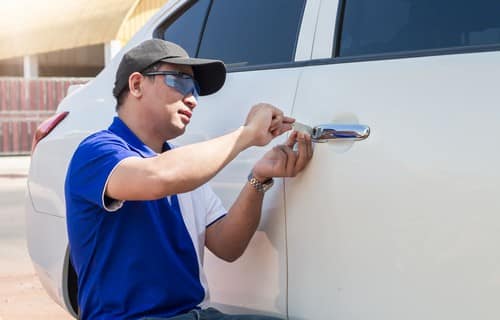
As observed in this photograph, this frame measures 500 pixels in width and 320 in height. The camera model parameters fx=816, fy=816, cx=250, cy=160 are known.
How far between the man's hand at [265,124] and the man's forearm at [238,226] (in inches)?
8.5

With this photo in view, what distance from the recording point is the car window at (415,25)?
208 cm

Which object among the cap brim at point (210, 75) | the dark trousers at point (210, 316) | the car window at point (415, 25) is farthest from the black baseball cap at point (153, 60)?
the dark trousers at point (210, 316)

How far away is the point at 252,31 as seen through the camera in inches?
111

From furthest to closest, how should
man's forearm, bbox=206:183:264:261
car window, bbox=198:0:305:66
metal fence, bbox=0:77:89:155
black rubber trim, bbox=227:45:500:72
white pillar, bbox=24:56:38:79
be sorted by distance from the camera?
white pillar, bbox=24:56:38:79, metal fence, bbox=0:77:89:155, car window, bbox=198:0:305:66, man's forearm, bbox=206:183:264:261, black rubber trim, bbox=227:45:500:72

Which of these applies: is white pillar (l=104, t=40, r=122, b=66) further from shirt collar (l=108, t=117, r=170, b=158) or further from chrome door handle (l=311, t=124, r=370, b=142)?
chrome door handle (l=311, t=124, r=370, b=142)

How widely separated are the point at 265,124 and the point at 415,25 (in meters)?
0.49

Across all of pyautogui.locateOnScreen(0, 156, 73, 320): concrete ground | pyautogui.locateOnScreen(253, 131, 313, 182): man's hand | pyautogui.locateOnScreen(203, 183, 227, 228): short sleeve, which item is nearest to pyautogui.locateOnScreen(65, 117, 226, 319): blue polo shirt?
pyautogui.locateOnScreen(203, 183, 227, 228): short sleeve

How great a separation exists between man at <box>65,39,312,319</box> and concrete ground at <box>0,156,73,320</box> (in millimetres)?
2502

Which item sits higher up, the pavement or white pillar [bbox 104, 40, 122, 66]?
white pillar [bbox 104, 40, 122, 66]

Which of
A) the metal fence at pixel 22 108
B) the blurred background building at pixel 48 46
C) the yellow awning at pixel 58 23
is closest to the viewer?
the metal fence at pixel 22 108

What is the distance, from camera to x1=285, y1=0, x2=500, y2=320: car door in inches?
74.6

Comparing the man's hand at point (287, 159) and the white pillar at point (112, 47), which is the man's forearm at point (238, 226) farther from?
the white pillar at point (112, 47)

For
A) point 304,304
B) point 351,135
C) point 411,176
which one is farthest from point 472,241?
point 304,304

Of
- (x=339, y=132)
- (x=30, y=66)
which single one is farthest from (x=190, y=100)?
(x=30, y=66)
